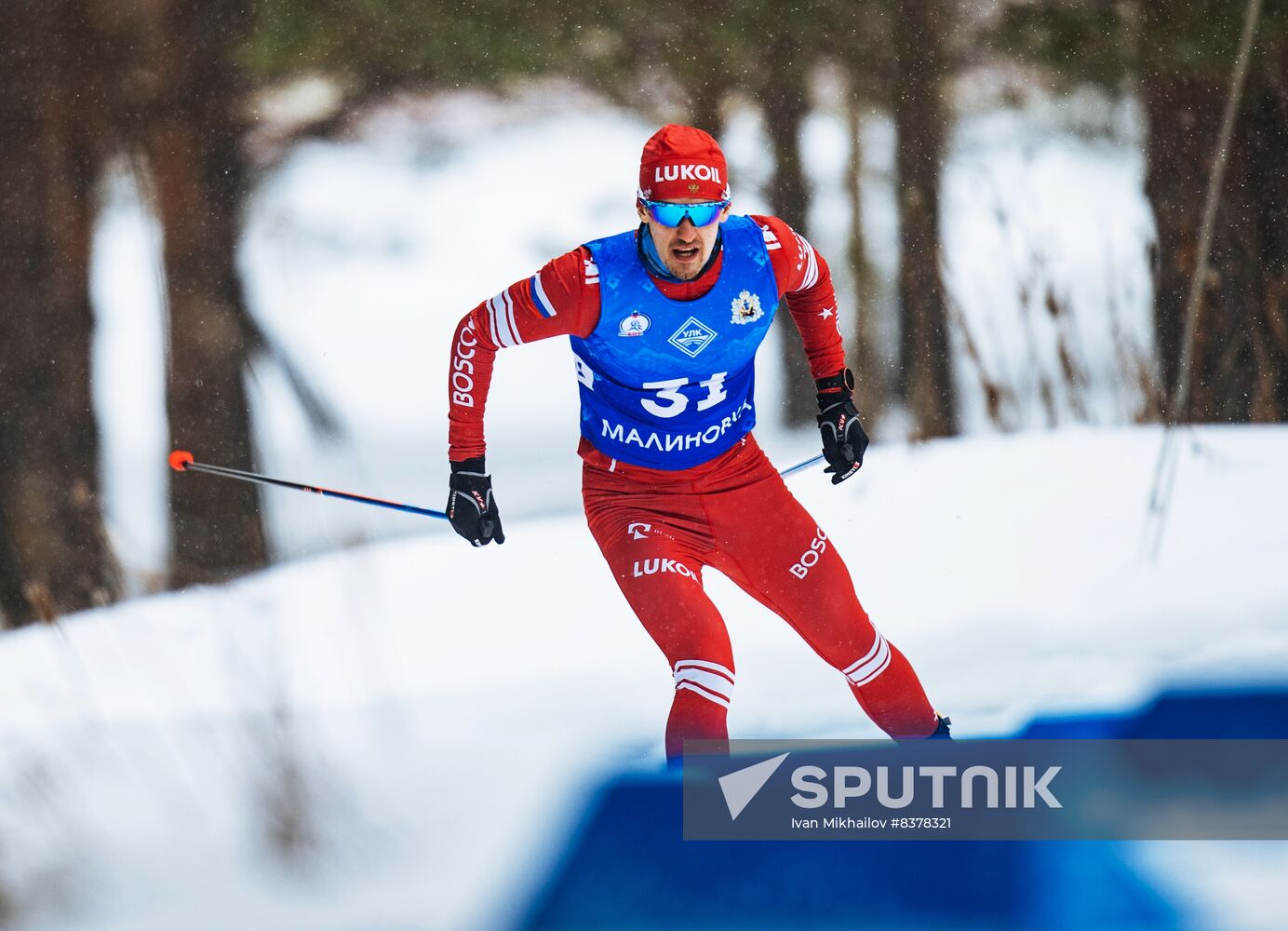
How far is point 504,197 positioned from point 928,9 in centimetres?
188

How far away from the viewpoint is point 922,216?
5.26 metres

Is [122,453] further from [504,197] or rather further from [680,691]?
[680,691]

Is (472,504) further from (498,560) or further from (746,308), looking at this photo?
(498,560)

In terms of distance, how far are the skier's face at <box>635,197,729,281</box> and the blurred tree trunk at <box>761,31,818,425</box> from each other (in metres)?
2.19

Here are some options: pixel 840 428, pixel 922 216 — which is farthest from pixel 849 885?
pixel 922 216

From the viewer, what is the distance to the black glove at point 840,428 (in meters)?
3.35

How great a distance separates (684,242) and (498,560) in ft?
6.81

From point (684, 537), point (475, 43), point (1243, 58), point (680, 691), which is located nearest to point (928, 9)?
point (1243, 58)

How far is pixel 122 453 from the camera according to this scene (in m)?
4.93

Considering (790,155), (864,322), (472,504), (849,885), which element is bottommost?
(849,885)

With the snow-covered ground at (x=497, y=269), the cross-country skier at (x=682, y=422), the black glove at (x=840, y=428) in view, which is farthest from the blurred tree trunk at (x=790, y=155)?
the cross-country skier at (x=682, y=422)

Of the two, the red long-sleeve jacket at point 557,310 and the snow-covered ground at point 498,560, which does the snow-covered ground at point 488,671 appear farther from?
the red long-sleeve jacket at point 557,310

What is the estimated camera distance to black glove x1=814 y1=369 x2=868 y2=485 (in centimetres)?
335

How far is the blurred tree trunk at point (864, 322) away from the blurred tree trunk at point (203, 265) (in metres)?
2.38
